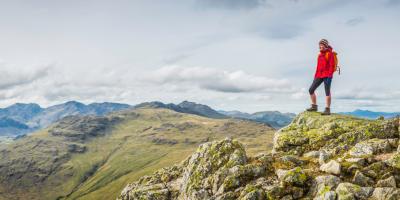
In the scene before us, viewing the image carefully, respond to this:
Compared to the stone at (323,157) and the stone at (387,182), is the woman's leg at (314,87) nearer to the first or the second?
the stone at (323,157)

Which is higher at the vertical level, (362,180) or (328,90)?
(328,90)

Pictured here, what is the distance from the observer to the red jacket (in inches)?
1212

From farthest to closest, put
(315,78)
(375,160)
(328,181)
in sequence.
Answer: (315,78)
(375,160)
(328,181)

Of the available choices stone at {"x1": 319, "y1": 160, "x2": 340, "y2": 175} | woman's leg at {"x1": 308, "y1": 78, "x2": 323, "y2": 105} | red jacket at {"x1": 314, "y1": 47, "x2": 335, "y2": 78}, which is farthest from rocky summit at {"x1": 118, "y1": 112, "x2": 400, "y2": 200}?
red jacket at {"x1": 314, "y1": 47, "x2": 335, "y2": 78}

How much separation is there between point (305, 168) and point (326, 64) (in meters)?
11.9

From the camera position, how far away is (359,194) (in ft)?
59.0

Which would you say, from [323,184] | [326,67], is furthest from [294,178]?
[326,67]

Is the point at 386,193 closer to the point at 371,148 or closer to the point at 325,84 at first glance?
the point at 371,148

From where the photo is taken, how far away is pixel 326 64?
31188 millimetres

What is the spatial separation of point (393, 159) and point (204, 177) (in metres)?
12.5

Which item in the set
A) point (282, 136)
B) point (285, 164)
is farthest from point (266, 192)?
point (282, 136)

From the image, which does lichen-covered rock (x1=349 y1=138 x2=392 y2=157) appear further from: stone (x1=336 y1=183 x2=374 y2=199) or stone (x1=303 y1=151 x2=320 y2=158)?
stone (x1=336 y1=183 x2=374 y2=199)

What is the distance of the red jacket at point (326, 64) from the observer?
30.8 metres

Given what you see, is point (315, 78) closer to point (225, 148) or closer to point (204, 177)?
point (225, 148)
